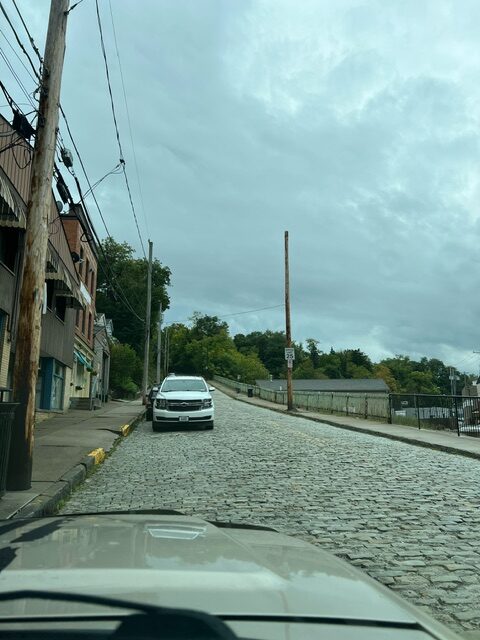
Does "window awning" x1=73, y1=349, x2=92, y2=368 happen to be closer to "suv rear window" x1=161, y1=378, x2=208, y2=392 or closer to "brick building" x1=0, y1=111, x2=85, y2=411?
"brick building" x1=0, y1=111, x2=85, y2=411

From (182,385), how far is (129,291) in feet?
160

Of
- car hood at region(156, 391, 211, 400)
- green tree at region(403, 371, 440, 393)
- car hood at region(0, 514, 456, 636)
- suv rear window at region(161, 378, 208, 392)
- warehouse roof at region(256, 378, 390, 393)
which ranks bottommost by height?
car hood at region(0, 514, 456, 636)

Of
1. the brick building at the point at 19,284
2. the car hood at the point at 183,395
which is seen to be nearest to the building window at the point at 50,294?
the brick building at the point at 19,284

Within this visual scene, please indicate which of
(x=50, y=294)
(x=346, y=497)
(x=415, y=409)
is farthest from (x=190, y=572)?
(x=50, y=294)

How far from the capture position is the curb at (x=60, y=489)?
6867 millimetres

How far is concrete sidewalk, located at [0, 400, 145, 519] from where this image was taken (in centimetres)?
725

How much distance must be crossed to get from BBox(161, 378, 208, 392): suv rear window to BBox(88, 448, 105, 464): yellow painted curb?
301 inches

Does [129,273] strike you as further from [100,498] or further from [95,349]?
[100,498]

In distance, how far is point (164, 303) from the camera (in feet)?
240

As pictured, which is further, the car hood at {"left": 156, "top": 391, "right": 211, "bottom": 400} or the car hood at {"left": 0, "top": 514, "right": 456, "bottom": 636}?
the car hood at {"left": 156, "top": 391, "right": 211, "bottom": 400}

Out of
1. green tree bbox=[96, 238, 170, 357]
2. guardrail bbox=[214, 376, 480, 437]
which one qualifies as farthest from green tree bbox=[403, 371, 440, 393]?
guardrail bbox=[214, 376, 480, 437]

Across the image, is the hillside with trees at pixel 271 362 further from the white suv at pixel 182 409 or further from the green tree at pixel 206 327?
the white suv at pixel 182 409

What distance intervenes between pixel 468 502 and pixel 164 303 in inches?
2624

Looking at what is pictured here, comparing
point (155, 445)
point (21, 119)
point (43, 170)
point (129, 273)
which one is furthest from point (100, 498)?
point (129, 273)
